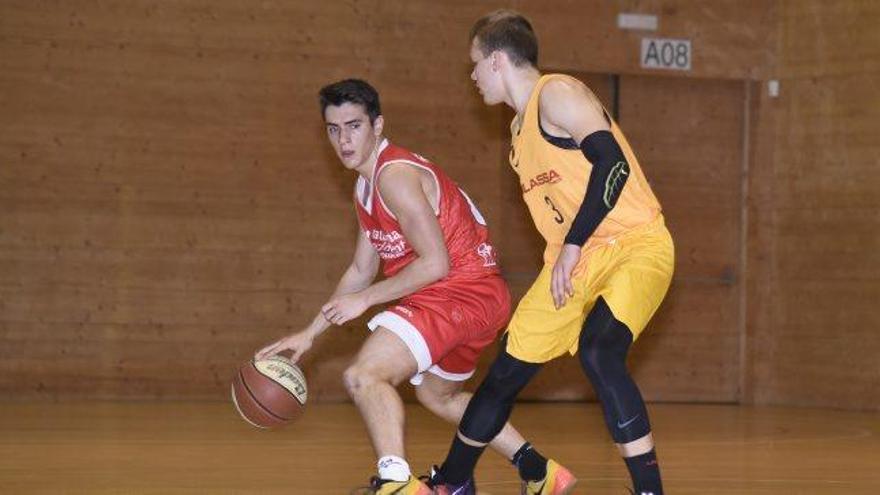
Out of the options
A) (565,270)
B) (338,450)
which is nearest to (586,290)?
(565,270)

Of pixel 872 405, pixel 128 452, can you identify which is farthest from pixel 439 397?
pixel 872 405

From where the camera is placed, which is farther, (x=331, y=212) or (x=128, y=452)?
(x=331, y=212)

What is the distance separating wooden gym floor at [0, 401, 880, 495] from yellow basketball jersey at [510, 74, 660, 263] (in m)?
1.43

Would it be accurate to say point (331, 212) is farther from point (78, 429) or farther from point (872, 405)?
point (872, 405)

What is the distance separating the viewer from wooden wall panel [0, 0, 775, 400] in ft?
37.4

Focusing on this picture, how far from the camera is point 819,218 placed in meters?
12.6

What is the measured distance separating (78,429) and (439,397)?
391 cm

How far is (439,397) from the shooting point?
19.5ft

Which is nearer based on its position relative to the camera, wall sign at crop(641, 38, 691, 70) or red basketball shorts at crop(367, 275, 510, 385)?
red basketball shorts at crop(367, 275, 510, 385)

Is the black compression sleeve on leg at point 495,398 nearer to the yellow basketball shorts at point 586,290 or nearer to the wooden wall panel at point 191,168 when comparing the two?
the yellow basketball shorts at point 586,290

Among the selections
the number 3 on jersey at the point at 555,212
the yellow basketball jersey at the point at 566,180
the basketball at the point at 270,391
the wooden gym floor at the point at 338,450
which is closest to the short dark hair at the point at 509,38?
the yellow basketball jersey at the point at 566,180

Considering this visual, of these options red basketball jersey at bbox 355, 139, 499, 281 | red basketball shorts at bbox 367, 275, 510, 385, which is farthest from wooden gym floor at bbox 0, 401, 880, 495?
red basketball jersey at bbox 355, 139, 499, 281

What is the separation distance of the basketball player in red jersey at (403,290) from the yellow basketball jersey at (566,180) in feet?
1.52

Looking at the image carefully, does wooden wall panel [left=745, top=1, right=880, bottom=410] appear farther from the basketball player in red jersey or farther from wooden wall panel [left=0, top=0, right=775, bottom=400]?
the basketball player in red jersey
